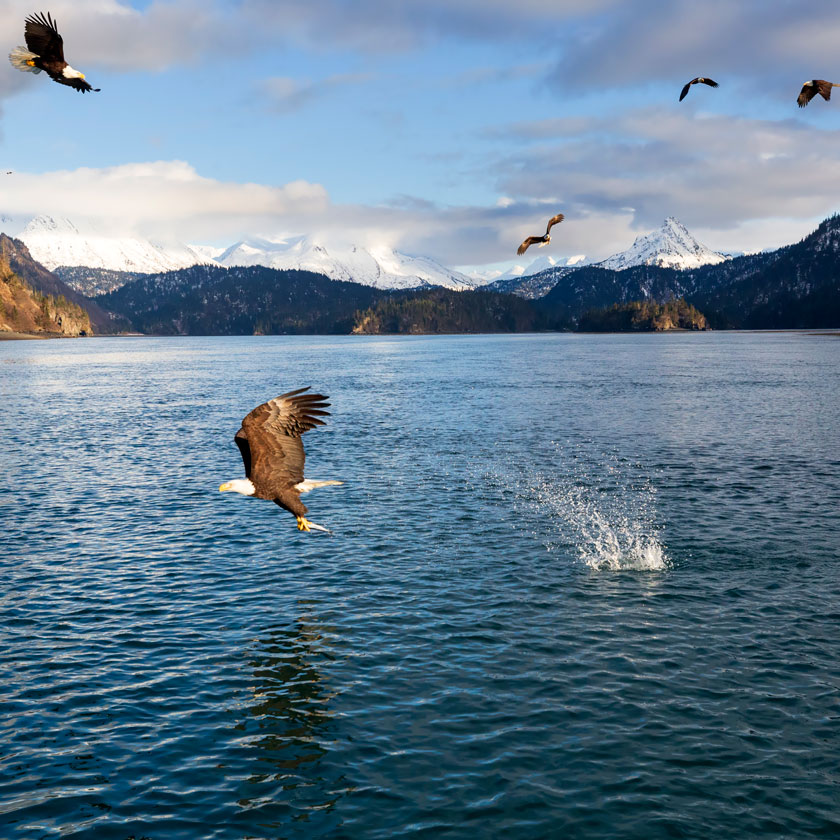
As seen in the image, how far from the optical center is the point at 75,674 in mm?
22359

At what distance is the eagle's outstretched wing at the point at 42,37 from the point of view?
20.0m

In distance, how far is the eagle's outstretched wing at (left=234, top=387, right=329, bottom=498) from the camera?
19656mm

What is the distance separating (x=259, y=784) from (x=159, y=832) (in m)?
2.36

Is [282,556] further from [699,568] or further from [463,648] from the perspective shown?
[699,568]

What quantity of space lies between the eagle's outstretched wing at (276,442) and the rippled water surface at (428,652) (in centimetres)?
592

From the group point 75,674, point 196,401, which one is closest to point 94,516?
point 75,674

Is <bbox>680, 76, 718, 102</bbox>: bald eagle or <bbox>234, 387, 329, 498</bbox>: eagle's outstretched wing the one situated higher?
<bbox>680, 76, 718, 102</bbox>: bald eagle

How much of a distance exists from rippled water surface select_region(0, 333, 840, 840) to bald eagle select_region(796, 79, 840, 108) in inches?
697

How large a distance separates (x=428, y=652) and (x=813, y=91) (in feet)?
88.4

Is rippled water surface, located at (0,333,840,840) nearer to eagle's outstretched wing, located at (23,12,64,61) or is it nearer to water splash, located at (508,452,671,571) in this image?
water splash, located at (508,452,671,571)

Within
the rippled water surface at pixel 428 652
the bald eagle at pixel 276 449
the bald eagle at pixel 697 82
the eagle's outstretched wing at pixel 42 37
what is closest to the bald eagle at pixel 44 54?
the eagle's outstretched wing at pixel 42 37

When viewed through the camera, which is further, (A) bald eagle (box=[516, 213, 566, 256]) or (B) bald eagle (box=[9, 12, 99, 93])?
(A) bald eagle (box=[516, 213, 566, 256])

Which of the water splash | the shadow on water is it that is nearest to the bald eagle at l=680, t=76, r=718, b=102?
the water splash

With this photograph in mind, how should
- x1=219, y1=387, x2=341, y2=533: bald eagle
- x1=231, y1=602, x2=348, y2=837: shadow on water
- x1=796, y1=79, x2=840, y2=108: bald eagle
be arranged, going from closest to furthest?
x1=231, y1=602, x2=348, y2=837: shadow on water → x1=219, y1=387, x2=341, y2=533: bald eagle → x1=796, y1=79, x2=840, y2=108: bald eagle
